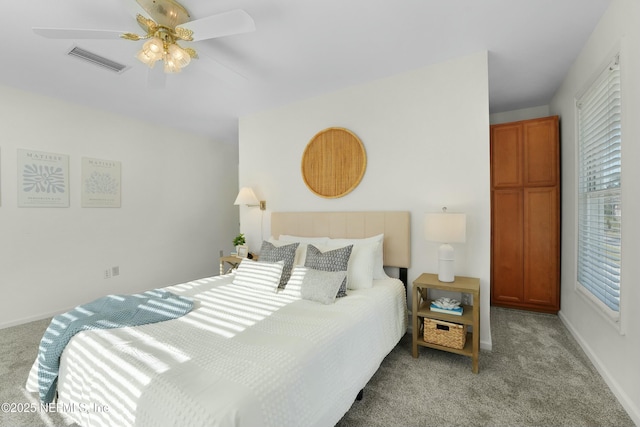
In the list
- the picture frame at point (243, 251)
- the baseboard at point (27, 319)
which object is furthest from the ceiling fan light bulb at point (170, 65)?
the baseboard at point (27, 319)

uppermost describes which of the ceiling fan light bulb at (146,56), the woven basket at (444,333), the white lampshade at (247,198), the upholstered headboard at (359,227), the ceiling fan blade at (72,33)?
the ceiling fan blade at (72,33)

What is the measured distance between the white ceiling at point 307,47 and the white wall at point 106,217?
0.41 meters

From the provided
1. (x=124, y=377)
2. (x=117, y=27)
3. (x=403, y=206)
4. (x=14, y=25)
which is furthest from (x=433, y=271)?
(x=14, y=25)

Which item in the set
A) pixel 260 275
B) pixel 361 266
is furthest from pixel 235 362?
pixel 361 266

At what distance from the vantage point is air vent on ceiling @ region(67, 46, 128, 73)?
2.46 meters

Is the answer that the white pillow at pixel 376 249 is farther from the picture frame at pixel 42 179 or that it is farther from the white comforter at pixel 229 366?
the picture frame at pixel 42 179

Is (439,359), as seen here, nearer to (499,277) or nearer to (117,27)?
(499,277)

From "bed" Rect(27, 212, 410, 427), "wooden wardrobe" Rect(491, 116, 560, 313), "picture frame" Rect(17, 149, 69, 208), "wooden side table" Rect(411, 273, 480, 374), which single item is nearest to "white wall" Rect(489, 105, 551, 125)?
"wooden wardrobe" Rect(491, 116, 560, 313)

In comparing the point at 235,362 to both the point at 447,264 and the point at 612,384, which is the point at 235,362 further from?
the point at 612,384

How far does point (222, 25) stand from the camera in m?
1.75

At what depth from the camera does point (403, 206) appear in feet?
9.56

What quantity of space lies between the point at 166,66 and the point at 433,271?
280 cm

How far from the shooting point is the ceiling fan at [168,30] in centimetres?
172

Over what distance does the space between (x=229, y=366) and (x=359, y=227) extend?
2.06 m
